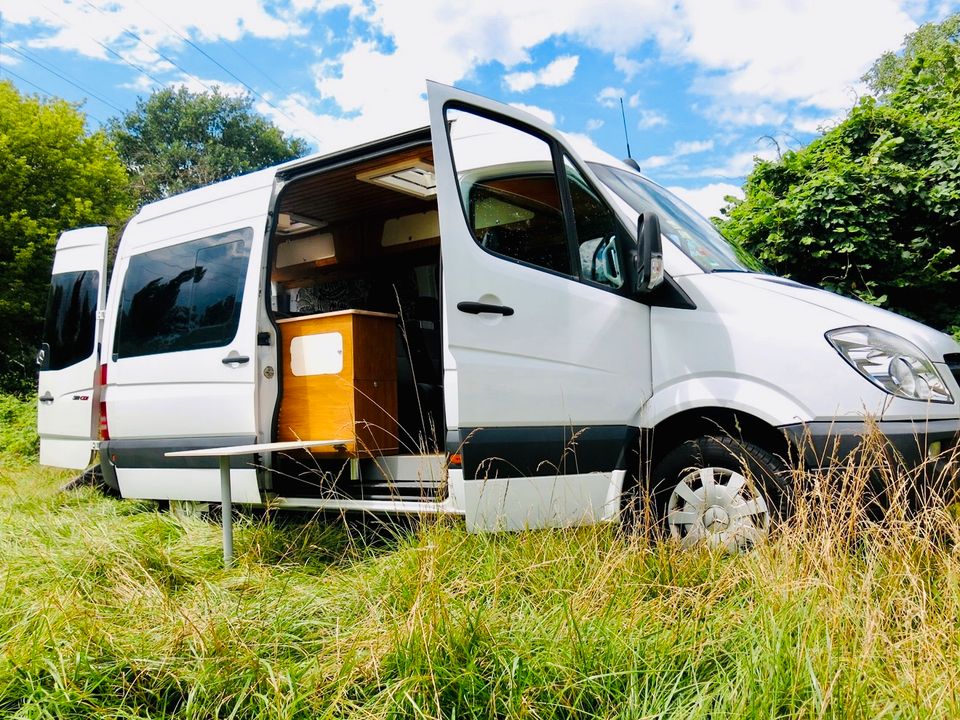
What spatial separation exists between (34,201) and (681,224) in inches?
564

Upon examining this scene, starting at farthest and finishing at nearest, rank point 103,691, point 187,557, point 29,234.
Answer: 1. point 29,234
2. point 187,557
3. point 103,691

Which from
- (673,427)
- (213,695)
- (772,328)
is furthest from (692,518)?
(213,695)

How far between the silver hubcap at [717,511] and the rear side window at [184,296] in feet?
8.72

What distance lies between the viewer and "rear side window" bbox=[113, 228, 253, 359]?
13.9ft

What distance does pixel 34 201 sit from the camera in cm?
1388

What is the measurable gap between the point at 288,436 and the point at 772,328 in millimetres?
2679

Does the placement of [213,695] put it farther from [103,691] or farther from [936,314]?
[936,314]

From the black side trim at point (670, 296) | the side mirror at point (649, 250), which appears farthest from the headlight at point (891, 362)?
the side mirror at point (649, 250)

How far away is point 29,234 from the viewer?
507 inches

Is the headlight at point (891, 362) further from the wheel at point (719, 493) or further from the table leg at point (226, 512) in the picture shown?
the table leg at point (226, 512)

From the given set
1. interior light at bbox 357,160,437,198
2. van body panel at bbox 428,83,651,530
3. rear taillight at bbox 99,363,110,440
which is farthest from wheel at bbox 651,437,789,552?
rear taillight at bbox 99,363,110,440

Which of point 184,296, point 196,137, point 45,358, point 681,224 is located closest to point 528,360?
point 681,224

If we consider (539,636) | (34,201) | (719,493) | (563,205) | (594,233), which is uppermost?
(34,201)

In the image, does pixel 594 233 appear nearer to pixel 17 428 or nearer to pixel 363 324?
pixel 363 324
